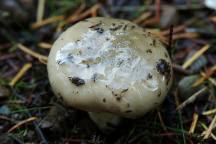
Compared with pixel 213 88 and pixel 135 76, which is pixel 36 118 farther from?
pixel 213 88

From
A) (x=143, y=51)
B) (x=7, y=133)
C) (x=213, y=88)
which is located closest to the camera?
(x=143, y=51)

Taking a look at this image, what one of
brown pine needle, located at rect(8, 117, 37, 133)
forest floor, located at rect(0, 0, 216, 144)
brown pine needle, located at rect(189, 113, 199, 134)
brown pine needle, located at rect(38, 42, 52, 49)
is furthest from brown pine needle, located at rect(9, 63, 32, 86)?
brown pine needle, located at rect(189, 113, 199, 134)

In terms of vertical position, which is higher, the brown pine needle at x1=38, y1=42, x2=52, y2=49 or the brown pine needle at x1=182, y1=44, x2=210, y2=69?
the brown pine needle at x1=38, y1=42, x2=52, y2=49

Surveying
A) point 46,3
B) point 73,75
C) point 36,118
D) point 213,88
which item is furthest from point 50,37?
point 213,88

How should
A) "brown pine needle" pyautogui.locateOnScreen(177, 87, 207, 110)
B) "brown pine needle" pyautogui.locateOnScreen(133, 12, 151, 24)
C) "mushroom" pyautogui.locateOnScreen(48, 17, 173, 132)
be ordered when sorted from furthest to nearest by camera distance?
1. "brown pine needle" pyautogui.locateOnScreen(133, 12, 151, 24)
2. "brown pine needle" pyautogui.locateOnScreen(177, 87, 207, 110)
3. "mushroom" pyautogui.locateOnScreen(48, 17, 173, 132)

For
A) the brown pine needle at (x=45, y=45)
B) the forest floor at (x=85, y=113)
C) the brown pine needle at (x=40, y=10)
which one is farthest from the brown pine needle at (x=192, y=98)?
the brown pine needle at (x=40, y=10)

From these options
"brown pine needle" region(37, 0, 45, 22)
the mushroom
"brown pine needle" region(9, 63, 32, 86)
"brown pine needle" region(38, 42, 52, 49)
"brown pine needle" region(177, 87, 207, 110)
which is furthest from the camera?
"brown pine needle" region(37, 0, 45, 22)

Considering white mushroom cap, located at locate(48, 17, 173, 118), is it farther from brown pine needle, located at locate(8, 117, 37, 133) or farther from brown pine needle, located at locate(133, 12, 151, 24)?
brown pine needle, located at locate(133, 12, 151, 24)
